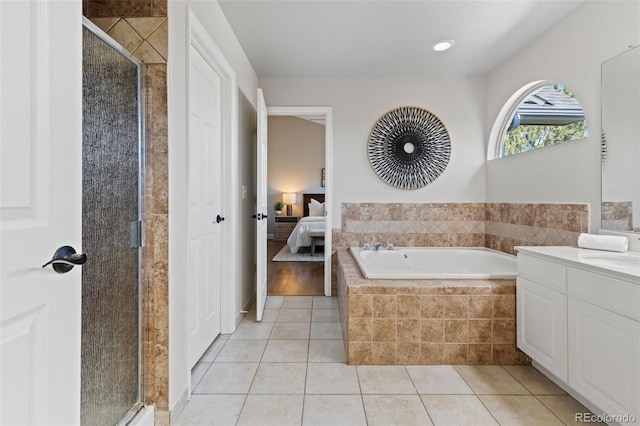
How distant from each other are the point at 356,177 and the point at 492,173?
1.44m

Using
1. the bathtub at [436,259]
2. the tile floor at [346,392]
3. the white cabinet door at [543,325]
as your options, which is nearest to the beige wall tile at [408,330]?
the tile floor at [346,392]

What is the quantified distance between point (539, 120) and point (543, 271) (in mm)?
1666

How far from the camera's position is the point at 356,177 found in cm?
349

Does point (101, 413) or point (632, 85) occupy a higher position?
point (632, 85)

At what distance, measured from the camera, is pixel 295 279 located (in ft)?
13.4

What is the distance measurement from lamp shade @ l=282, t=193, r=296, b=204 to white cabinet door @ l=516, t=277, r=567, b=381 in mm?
6445

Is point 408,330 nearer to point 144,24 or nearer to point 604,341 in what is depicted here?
point 604,341

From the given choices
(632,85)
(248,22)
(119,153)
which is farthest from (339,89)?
(119,153)

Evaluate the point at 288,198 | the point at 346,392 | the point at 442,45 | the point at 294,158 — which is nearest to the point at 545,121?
the point at 442,45

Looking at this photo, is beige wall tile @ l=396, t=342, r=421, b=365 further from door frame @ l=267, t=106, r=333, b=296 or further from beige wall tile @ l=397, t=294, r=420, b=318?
door frame @ l=267, t=106, r=333, b=296

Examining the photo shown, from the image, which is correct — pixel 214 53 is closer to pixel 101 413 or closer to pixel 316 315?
pixel 101 413

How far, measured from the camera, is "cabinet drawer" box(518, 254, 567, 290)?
1.62 meters

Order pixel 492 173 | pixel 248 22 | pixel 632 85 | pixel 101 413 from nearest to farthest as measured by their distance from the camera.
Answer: pixel 101 413 → pixel 632 85 → pixel 248 22 → pixel 492 173

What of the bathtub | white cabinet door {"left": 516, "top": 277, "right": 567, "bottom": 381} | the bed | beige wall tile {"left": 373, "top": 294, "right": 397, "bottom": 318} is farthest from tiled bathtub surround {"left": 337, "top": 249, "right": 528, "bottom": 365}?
the bed
